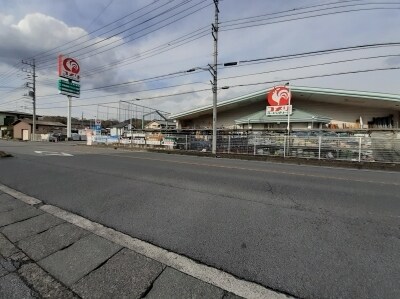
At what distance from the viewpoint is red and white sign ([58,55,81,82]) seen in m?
51.5

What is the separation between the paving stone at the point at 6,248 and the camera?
3.92 m

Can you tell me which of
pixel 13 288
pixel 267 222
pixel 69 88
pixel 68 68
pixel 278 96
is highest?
pixel 68 68

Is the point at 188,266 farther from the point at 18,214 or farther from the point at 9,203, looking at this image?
the point at 9,203

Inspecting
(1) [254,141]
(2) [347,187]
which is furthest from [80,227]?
(1) [254,141]

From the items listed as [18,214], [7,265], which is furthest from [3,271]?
[18,214]

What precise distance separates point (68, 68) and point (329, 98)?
1904 inches

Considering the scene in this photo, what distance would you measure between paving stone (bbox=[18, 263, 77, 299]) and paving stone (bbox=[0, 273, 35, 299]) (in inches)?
2.6

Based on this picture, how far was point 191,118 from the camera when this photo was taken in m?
34.8

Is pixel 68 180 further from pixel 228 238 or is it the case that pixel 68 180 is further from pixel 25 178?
pixel 228 238

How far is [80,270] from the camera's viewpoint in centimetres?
338

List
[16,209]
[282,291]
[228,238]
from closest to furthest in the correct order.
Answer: [282,291]
[228,238]
[16,209]

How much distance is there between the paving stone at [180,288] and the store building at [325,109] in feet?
74.7

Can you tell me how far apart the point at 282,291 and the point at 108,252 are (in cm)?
236

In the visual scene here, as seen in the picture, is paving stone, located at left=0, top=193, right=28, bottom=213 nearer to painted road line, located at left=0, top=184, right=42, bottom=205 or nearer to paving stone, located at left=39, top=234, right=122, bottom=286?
painted road line, located at left=0, top=184, right=42, bottom=205
